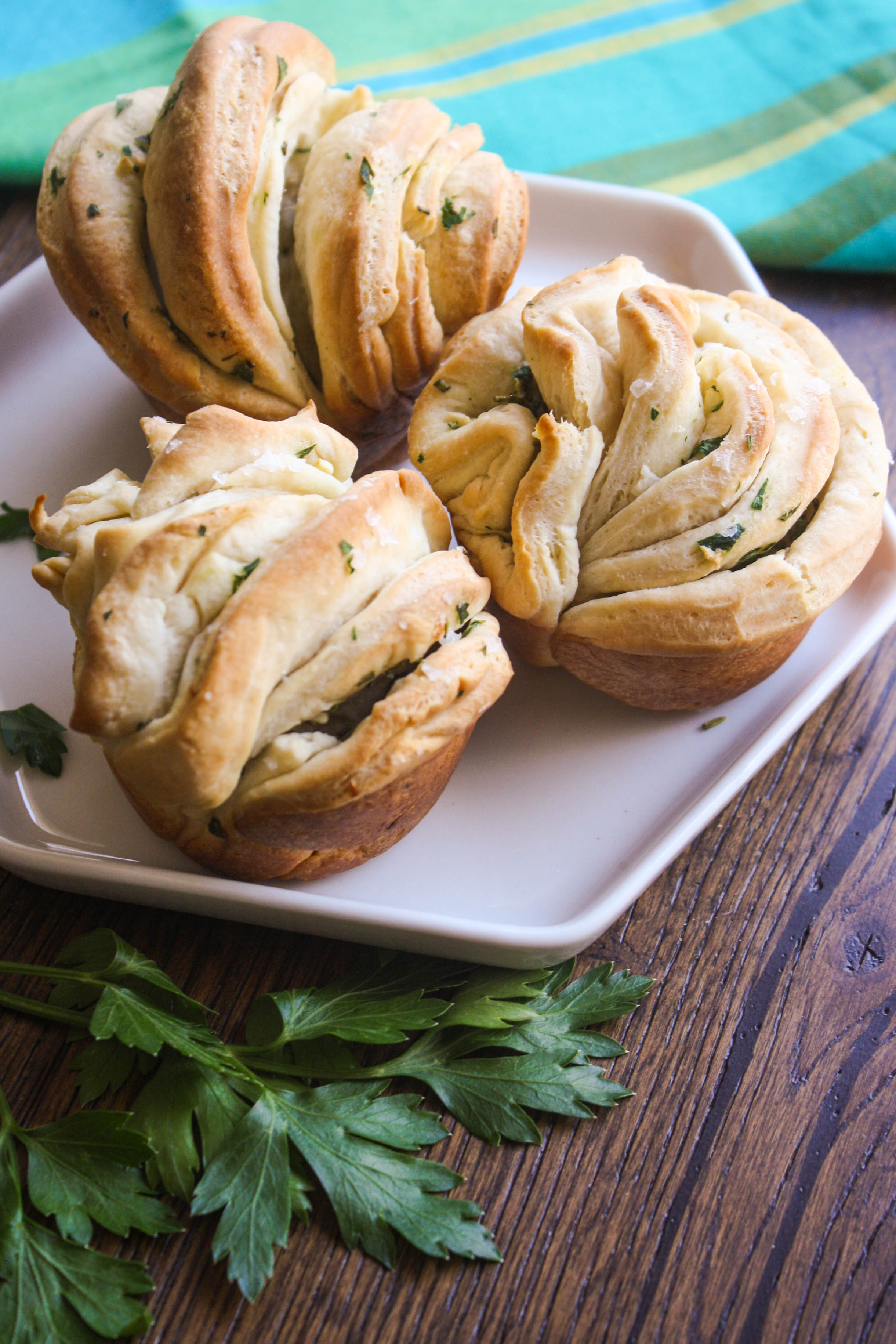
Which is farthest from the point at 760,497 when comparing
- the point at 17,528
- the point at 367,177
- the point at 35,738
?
the point at 17,528

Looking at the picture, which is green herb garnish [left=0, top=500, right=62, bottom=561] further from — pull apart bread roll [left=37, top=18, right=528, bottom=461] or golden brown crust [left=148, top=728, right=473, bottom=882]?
golden brown crust [left=148, top=728, right=473, bottom=882]

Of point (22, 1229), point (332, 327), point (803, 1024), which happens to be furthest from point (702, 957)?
point (332, 327)

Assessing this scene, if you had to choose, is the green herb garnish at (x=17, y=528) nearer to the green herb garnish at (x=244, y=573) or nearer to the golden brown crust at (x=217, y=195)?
the golden brown crust at (x=217, y=195)

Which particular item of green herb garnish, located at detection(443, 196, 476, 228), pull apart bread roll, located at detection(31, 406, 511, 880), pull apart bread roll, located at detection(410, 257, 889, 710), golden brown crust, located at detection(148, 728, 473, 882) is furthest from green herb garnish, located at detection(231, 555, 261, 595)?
green herb garnish, located at detection(443, 196, 476, 228)

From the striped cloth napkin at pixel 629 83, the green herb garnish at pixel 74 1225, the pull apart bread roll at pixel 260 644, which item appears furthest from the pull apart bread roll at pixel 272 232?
the green herb garnish at pixel 74 1225

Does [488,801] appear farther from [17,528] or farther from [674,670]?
[17,528]
